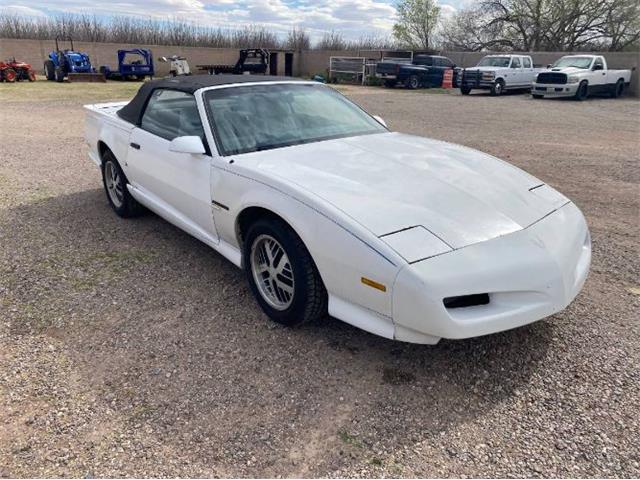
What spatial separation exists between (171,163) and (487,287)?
262cm

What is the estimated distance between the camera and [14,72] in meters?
24.2

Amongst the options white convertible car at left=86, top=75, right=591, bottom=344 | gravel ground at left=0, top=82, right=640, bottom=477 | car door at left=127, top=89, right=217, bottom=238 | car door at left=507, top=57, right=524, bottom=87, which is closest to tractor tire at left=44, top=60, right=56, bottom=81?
car door at left=507, top=57, right=524, bottom=87

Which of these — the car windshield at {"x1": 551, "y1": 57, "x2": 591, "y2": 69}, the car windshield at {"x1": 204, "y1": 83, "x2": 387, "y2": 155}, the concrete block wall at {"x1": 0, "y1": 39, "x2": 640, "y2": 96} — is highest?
the concrete block wall at {"x1": 0, "y1": 39, "x2": 640, "y2": 96}

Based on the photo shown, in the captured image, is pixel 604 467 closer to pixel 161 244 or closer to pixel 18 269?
pixel 161 244

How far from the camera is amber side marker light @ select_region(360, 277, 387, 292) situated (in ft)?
7.89

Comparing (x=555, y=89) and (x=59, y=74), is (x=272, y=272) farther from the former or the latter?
(x=59, y=74)

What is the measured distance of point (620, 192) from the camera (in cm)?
632

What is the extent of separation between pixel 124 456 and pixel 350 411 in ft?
3.45

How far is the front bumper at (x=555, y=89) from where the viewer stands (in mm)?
19484

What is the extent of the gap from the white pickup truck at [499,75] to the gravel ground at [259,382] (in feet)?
64.6

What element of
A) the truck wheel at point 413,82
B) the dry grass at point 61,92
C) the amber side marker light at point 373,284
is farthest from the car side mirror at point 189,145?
the truck wheel at point 413,82

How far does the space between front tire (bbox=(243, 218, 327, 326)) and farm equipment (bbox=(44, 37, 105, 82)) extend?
88.6 ft

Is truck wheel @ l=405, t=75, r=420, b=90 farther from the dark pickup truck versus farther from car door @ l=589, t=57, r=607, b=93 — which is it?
car door @ l=589, t=57, r=607, b=93

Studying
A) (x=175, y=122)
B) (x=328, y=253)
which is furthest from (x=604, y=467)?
(x=175, y=122)
